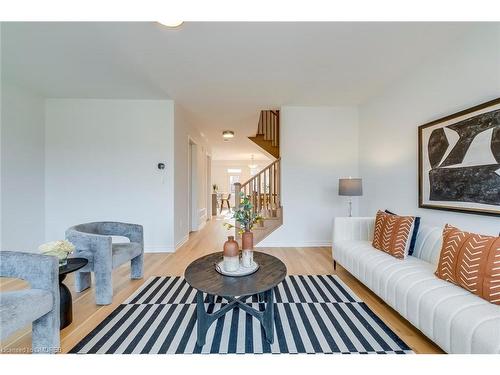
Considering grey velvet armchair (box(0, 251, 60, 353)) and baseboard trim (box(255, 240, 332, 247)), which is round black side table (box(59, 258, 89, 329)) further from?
baseboard trim (box(255, 240, 332, 247))

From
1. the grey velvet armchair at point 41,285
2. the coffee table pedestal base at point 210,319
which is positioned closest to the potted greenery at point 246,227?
the coffee table pedestal base at point 210,319

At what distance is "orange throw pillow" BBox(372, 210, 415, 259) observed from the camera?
2195 millimetres

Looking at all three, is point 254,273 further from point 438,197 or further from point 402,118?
point 402,118

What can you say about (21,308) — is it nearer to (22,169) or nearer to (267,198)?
(22,169)

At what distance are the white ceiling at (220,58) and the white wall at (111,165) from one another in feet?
0.96

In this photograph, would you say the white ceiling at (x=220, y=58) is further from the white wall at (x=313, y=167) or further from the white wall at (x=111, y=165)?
the white wall at (x=313, y=167)

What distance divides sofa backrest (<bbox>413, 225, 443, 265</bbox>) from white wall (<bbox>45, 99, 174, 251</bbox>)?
136 inches

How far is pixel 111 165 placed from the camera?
12.3 feet

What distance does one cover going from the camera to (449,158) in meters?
2.22

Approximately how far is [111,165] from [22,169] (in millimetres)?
1153

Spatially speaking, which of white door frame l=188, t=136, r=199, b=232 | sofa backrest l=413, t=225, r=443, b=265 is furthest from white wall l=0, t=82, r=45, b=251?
sofa backrest l=413, t=225, r=443, b=265

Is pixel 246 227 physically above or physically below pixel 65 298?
above

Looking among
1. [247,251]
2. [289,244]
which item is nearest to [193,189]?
[289,244]

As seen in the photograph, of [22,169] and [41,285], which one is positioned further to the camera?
[22,169]
